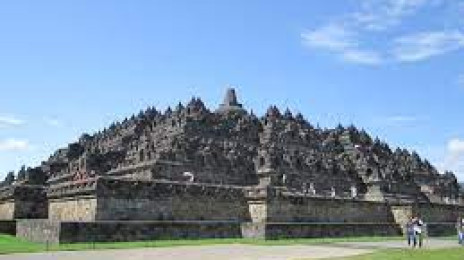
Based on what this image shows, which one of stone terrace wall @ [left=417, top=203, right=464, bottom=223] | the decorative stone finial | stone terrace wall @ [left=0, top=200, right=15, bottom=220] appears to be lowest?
stone terrace wall @ [left=417, top=203, right=464, bottom=223]

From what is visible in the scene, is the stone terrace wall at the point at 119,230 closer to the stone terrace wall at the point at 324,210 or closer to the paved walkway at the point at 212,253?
the paved walkway at the point at 212,253

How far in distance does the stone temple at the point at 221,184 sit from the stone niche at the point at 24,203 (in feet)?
0.18

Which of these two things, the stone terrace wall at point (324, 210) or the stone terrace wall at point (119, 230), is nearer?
the stone terrace wall at point (119, 230)

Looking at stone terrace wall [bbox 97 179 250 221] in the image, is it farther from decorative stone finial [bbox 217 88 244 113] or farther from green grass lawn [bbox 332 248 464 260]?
decorative stone finial [bbox 217 88 244 113]

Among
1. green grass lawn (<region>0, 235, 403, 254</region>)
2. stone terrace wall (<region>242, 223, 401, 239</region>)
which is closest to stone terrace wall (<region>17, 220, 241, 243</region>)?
green grass lawn (<region>0, 235, 403, 254</region>)

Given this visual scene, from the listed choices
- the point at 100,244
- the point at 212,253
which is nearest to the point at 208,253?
the point at 212,253

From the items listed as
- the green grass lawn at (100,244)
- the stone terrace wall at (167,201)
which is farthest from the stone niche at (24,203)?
the stone terrace wall at (167,201)

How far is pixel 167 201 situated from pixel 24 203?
1007 cm

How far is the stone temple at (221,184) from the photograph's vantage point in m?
25.4

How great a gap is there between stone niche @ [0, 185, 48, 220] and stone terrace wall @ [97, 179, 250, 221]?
9.15m

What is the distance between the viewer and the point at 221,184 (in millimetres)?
36406

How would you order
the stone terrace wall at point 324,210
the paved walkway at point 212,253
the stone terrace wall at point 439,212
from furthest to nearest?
1. the stone terrace wall at point 439,212
2. the stone terrace wall at point 324,210
3. the paved walkway at point 212,253

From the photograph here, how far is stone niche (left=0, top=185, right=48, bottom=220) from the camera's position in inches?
1279

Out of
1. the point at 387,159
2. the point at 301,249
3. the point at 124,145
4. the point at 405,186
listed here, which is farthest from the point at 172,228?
the point at 387,159
